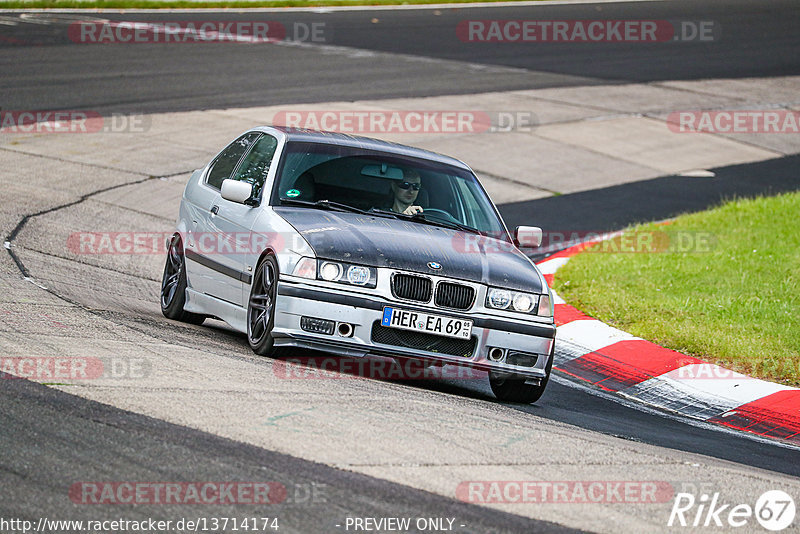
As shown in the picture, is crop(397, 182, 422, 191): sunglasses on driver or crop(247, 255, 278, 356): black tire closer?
crop(247, 255, 278, 356): black tire

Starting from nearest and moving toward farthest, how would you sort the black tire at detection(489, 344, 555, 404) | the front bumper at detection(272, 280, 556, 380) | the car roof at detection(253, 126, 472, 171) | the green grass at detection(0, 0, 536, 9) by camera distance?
the front bumper at detection(272, 280, 556, 380) → the black tire at detection(489, 344, 555, 404) → the car roof at detection(253, 126, 472, 171) → the green grass at detection(0, 0, 536, 9)

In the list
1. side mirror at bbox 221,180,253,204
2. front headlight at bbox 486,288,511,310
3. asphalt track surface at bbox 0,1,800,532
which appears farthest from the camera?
side mirror at bbox 221,180,253,204

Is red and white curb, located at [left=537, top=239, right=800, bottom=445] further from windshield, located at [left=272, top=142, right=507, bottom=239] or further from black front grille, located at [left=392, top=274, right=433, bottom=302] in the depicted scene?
black front grille, located at [left=392, top=274, right=433, bottom=302]

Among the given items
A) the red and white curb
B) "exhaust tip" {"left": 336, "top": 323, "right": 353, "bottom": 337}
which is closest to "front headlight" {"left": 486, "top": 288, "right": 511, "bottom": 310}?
"exhaust tip" {"left": 336, "top": 323, "right": 353, "bottom": 337}

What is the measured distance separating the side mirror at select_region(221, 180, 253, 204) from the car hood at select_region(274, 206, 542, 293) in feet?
0.84

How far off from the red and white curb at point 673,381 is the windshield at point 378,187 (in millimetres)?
1486

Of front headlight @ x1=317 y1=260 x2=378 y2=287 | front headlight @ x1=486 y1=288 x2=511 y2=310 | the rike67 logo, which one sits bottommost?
the rike67 logo

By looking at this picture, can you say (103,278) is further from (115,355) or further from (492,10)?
(492,10)

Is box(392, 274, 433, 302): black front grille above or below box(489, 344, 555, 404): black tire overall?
above

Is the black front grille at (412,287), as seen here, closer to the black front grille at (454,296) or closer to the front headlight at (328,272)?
the black front grille at (454,296)

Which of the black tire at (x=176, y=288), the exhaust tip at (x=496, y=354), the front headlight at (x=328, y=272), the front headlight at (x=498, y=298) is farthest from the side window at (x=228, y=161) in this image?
the exhaust tip at (x=496, y=354)

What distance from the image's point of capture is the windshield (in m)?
8.29

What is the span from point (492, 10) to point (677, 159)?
1770 centimetres

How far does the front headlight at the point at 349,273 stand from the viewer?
23.8ft
